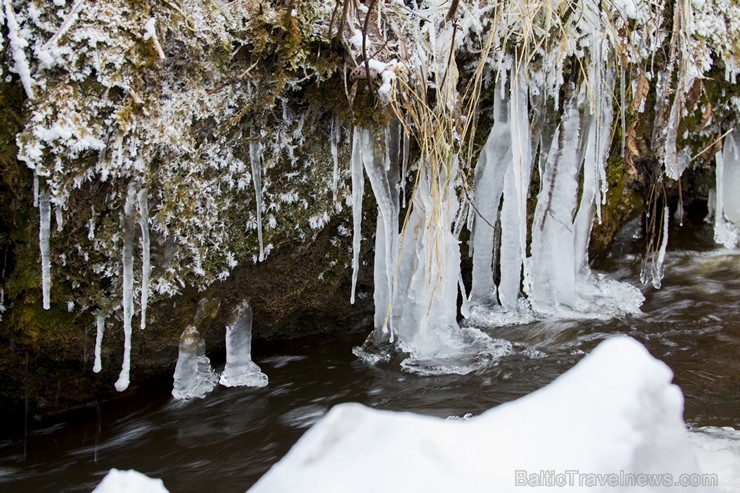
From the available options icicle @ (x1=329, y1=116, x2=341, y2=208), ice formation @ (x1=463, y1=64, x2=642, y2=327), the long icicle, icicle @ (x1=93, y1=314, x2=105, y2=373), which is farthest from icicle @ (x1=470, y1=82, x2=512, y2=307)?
icicle @ (x1=93, y1=314, x2=105, y2=373)

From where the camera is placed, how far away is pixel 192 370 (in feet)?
10.4

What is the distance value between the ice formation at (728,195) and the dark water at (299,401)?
121 cm

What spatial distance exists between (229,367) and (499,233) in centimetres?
171

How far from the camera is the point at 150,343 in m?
3.12

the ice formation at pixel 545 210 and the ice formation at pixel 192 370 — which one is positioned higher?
the ice formation at pixel 545 210

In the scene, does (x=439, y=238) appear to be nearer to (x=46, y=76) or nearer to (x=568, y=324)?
(x=568, y=324)

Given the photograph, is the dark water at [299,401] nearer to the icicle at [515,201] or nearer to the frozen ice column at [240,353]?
the frozen ice column at [240,353]

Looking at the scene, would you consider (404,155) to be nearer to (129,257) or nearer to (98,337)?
(129,257)

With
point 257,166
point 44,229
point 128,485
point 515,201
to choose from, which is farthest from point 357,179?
point 128,485

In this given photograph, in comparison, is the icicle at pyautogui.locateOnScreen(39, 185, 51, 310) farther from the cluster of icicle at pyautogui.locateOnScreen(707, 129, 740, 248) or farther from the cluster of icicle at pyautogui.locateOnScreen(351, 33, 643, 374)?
the cluster of icicle at pyautogui.locateOnScreen(707, 129, 740, 248)

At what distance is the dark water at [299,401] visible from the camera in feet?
8.58

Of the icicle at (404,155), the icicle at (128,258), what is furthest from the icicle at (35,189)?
the icicle at (404,155)

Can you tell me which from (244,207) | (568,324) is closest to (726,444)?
(568,324)

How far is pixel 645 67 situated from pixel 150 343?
3256 mm
